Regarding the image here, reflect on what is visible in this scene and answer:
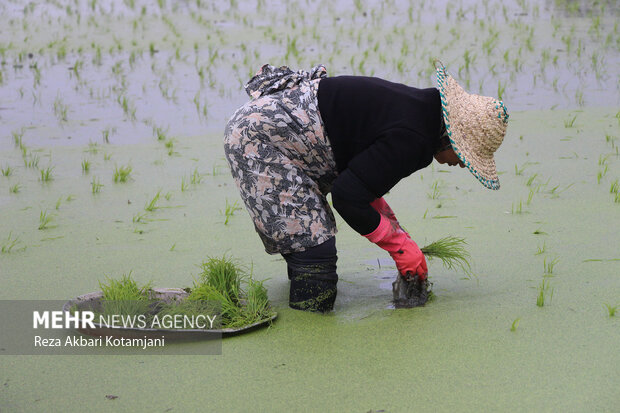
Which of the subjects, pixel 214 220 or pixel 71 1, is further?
pixel 71 1

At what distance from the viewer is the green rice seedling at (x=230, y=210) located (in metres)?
3.40

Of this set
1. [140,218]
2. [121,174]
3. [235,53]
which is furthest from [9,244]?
[235,53]

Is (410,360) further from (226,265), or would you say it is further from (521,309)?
(226,265)

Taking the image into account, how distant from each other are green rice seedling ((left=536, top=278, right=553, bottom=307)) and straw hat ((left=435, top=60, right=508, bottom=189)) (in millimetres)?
422

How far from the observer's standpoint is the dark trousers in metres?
2.42

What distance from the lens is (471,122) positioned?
224 centimetres

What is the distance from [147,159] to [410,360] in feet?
9.05

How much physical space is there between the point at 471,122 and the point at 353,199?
1.35 feet

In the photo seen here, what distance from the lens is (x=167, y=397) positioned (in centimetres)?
196

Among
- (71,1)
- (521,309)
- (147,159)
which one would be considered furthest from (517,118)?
(71,1)

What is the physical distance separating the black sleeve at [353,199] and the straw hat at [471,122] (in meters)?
0.30

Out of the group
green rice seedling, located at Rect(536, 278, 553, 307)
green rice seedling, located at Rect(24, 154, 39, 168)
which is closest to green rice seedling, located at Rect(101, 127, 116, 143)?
green rice seedling, located at Rect(24, 154, 39, 168)

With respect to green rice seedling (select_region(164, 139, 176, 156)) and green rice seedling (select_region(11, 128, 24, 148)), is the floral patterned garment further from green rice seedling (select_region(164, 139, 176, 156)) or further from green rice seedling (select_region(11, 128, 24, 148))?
green rice seedling (select_region(11, 128, 24, 148))

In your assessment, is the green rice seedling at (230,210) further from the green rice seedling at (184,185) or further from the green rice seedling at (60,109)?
the green rice seedling at (60,109)
